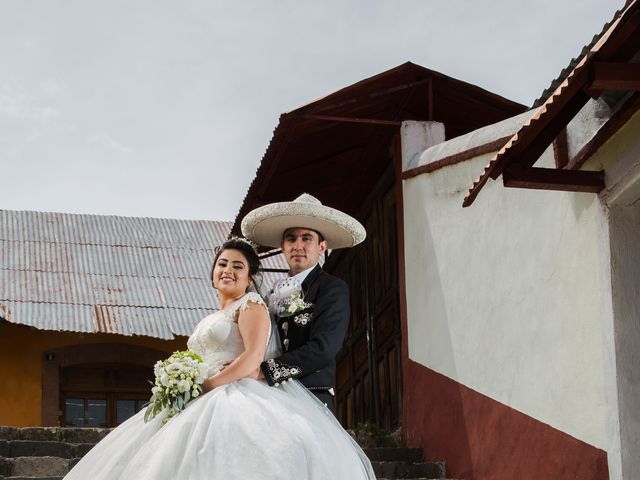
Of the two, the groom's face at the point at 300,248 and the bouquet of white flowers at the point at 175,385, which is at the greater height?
the groom's face at the point at 300,248

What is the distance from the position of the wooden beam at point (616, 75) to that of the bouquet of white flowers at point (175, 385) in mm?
2233

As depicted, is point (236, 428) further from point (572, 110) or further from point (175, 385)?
point (572, 110)

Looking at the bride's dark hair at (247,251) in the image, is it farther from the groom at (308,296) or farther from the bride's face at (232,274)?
the groom at (308,296)

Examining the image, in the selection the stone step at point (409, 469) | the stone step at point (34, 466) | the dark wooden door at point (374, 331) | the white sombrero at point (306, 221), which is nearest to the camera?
the white sombrero at point (306, 221)

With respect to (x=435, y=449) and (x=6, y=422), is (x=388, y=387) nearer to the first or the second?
(x=435, y=449)

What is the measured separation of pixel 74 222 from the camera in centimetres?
1912

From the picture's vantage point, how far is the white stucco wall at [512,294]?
746 centimetres

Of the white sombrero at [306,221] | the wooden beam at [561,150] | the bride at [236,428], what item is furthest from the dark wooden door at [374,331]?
the bride at [236,428]

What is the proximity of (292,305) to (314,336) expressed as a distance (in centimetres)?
22

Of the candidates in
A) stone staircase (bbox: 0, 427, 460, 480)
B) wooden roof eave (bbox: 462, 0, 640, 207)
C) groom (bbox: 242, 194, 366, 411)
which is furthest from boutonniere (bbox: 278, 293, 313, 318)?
stone staircase (bbox: 0, 427, 460, 480)

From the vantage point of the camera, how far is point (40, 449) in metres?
8.75

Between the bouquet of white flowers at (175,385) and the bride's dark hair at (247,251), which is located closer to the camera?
the bouquet of white flowers at (175,385)

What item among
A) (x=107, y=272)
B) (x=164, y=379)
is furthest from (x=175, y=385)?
(x=107, y=272)

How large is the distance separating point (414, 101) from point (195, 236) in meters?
8.38
